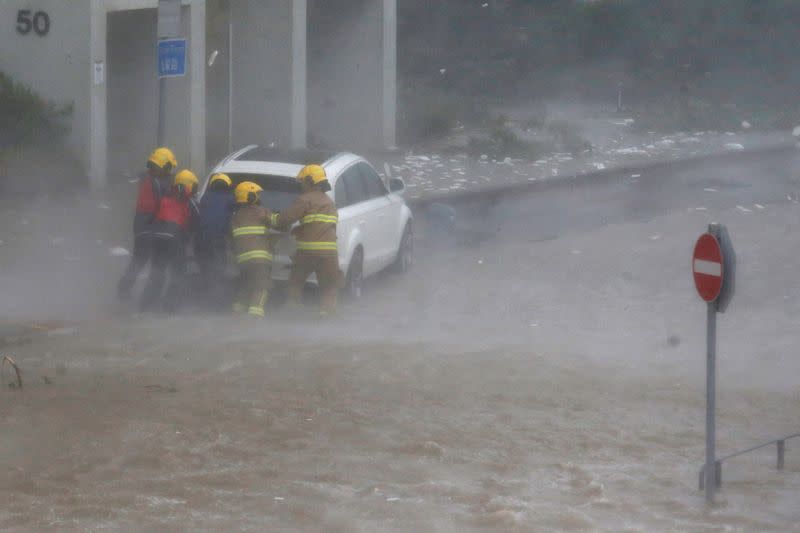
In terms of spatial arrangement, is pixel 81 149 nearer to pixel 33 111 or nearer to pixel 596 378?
pixel 33 111

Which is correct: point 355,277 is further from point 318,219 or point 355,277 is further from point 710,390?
point 710,390

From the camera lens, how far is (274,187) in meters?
13.0

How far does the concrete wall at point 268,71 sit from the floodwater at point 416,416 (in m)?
9.87

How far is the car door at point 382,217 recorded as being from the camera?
46.0ft

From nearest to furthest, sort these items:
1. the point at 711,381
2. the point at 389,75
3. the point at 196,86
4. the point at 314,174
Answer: the point at 711,381 → the point at 314,174 → the point at 196,86 → the point at 389,75

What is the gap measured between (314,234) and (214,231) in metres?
0.90

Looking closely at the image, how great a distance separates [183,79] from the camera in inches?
814

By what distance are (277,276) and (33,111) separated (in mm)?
6750

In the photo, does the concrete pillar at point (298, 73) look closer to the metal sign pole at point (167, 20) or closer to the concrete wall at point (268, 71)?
the concrete wall at point (268, 71)

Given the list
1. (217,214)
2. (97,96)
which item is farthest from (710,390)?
(97,96)

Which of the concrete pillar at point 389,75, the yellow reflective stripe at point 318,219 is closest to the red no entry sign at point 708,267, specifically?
the yellow reflective stripe at point 318,219

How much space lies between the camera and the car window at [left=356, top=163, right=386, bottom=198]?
14.0m

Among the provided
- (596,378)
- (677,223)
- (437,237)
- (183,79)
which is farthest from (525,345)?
(183,79)

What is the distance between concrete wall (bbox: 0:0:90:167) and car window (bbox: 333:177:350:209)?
21.0 ft
